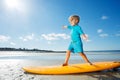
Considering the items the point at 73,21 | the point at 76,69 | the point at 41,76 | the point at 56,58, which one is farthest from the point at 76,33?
the point at 56,58

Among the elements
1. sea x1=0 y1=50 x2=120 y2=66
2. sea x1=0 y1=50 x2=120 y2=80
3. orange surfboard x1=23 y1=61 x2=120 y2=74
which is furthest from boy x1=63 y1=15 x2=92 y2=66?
sea x1=0 y1=50 x2=120 y2=66

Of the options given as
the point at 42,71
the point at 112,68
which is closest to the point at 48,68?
the point at 42,71

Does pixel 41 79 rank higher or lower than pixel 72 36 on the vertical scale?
lower

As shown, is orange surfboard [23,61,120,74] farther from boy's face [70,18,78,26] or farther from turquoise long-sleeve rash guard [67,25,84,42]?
boy's face [70,18,78,26]

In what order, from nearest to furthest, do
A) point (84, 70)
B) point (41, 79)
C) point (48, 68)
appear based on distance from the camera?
point (41, 79), point (84, 70), point (48, 68)

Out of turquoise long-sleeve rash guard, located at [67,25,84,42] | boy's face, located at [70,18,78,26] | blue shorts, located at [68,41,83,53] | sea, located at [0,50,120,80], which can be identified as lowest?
sea, located at [0,50,120,80]

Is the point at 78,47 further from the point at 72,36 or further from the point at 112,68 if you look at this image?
the point at 112,68

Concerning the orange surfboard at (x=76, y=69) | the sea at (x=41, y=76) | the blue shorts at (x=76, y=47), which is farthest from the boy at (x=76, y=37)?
the sea at (x=41, y=76)

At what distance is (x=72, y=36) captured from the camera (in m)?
7.26

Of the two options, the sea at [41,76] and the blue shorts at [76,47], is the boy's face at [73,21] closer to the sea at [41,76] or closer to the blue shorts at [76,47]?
the blue shorts at [76,47]

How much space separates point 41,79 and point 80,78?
1.17 metres

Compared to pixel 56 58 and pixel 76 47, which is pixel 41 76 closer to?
pixel 76 47

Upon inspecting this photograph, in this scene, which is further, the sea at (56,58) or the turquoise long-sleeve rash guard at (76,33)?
the sea at (56,58)

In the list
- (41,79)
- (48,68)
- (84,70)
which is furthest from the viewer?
(48,68)
